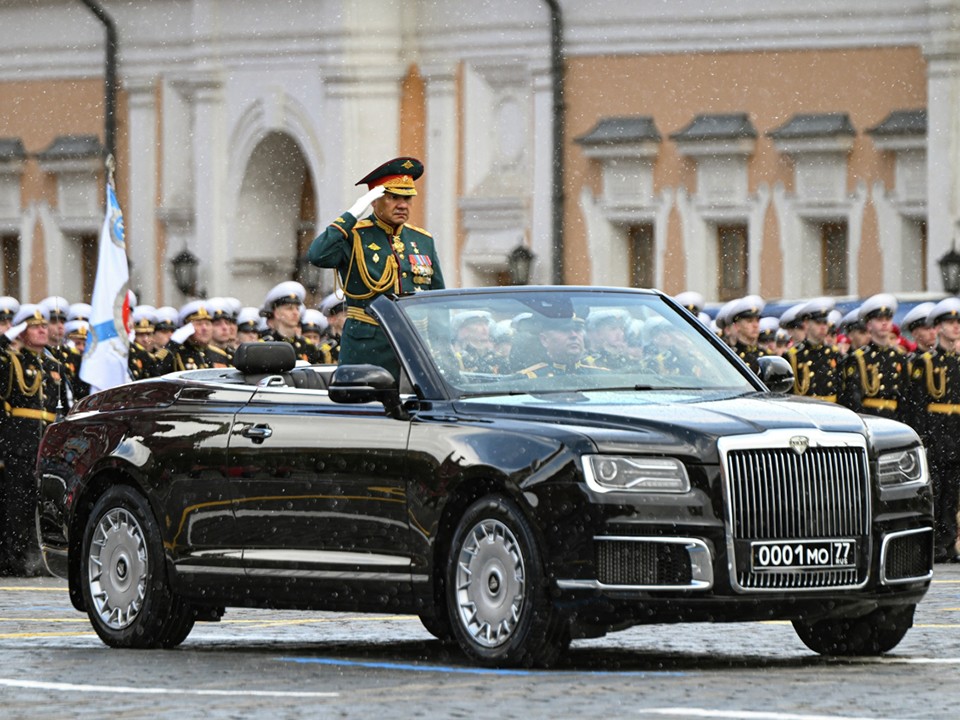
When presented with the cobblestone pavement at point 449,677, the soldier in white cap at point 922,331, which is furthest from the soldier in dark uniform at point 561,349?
the soldier in white cap at point 922,331

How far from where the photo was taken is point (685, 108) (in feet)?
145

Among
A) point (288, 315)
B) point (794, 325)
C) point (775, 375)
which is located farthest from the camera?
point (794, 325)

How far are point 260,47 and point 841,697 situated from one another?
37.6 meters

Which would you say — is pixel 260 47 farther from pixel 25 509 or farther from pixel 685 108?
pixel 25 509

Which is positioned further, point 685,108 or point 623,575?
point 685,108

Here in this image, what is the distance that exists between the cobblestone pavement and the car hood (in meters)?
0.87

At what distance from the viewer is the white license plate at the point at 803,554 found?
12.3 metres

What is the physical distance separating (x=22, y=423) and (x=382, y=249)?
316 inches

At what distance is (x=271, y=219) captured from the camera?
1987 inches

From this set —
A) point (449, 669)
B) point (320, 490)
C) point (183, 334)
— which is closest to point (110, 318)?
point (183, 334)

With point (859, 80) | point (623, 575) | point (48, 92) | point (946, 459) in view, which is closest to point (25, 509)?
point (946, 459)

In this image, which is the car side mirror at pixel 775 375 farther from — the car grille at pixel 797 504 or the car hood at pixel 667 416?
the car grille at pixel 797 504

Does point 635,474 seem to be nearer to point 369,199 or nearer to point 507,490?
point 507,490

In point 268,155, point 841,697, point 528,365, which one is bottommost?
point 841,697
